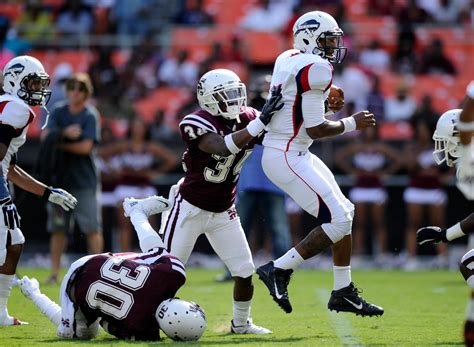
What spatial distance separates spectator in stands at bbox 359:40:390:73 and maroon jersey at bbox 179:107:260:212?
9.23 meters

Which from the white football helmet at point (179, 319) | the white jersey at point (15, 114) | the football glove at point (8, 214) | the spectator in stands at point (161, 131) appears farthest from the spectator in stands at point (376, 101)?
the white football helmet at point (179, 319)

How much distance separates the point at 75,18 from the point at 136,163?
4980mm

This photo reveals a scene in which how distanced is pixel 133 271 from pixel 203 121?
1.16 metres

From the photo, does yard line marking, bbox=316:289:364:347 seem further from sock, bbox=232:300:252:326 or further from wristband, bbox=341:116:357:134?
wristband, bbox=341:116:357:134

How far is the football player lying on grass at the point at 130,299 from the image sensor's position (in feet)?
19.2

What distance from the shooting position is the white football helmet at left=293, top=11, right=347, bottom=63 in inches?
273

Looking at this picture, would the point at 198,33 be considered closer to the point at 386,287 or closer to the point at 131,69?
the point at 131,69

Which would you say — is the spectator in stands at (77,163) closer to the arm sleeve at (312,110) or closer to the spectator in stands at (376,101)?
the arm sleeve at (312,110)

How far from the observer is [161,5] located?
17297 millimetres

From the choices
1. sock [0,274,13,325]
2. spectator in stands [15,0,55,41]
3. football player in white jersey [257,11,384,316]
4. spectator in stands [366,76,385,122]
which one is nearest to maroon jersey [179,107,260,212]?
football player in white jersey [257,11,384,316]

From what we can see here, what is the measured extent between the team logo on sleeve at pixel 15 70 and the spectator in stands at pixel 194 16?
9832 millimetres

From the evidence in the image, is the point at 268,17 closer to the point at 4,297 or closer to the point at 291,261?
the point at 291,261

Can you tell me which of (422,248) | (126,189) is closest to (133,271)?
(126,189)

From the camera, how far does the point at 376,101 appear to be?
14.6 metres
